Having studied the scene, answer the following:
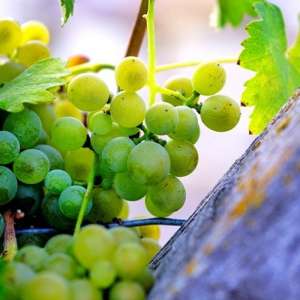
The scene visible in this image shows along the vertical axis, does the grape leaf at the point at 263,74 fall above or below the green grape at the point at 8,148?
above

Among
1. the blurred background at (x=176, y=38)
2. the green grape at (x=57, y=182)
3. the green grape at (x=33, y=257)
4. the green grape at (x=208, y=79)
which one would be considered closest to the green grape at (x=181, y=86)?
the green grape at (x=208, y=79)

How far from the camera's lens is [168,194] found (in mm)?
624

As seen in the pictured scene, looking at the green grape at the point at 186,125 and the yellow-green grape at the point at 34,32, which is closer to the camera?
the green grape at the point at 186,125

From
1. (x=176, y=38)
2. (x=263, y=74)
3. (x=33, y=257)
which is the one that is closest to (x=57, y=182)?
(x=33, y=257)

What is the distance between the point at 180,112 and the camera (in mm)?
622

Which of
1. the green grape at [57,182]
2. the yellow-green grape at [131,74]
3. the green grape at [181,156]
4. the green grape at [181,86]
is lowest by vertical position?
the green grape at [57,182]

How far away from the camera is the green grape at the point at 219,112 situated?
0.65 metres

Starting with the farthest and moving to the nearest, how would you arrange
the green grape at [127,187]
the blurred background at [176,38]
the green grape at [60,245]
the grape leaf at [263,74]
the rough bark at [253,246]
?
the blurred background at [176,38] → the grape leaf at [263,74] → the green grape at [127,187] → the green grape at [60,245] → the rough bark at [253,246]

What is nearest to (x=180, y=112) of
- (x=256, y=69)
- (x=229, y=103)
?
(x=229, y=103)

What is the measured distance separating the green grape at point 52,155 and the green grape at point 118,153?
8cm

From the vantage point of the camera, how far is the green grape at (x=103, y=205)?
2.07 feet

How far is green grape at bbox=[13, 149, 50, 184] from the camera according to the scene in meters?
0.62

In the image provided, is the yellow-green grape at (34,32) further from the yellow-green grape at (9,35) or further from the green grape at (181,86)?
the green grape at (181,86)

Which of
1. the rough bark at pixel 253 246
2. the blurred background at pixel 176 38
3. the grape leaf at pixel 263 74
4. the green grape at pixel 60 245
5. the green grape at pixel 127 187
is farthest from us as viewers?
the blurred background at pixel 176 38
